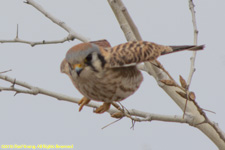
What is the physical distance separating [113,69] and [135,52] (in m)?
0.21

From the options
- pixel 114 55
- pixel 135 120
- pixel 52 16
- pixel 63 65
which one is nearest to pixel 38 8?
pixel 52 16

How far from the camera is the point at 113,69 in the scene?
3.19 meters

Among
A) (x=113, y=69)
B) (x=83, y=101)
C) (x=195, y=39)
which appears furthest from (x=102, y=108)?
(x=195, y=39)

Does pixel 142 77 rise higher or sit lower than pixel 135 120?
higher

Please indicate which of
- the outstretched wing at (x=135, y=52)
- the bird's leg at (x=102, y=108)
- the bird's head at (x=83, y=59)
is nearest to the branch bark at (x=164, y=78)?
the outstretched wing at (x=135, y=52)

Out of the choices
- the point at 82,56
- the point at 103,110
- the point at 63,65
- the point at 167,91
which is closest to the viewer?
the point at 82,56

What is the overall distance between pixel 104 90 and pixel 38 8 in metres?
1.41

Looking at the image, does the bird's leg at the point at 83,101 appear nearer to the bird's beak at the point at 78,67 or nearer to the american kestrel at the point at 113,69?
the american kestrel at the point at 113,69

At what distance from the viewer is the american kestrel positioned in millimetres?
3027

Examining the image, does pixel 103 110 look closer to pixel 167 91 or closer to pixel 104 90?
pixel 104 90

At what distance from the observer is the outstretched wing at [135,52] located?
3.12 meters

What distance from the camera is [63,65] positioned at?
3.30 meters

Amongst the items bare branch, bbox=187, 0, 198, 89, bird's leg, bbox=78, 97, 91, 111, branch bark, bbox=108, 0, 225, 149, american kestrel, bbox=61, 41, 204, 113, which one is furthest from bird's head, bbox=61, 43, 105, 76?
bare branch, bbox=187, 0, 198, 89

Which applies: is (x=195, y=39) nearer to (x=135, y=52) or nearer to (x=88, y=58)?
(x=135, y=52)
